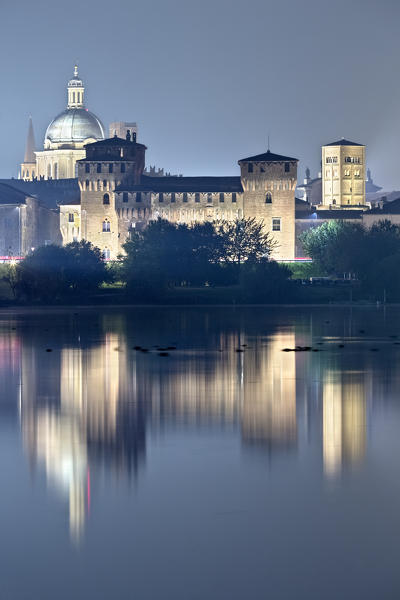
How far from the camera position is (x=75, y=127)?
539 ft

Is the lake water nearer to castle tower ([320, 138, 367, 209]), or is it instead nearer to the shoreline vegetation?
the shoreline vegetation

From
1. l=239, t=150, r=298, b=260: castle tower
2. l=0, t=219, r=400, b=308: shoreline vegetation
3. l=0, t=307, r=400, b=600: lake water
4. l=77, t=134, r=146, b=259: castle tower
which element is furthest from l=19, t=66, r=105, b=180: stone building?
l=0, t=307, r=400, b=600: lake water

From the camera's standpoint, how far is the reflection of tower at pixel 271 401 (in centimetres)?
2031

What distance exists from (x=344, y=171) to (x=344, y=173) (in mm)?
270

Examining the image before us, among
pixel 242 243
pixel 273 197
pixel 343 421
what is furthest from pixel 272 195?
pixel 343 421

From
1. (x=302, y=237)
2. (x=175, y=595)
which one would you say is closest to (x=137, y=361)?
(x=175, y=595)

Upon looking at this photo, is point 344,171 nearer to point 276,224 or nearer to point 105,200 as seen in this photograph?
point 276,224

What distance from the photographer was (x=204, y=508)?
1530cm

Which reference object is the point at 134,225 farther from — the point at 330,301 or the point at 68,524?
the point at 68,524

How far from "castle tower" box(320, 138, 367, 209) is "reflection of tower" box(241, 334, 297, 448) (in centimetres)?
11766

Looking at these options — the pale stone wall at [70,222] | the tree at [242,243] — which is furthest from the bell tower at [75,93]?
the tree at [242,243]

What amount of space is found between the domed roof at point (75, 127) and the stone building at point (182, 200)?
53.8 m

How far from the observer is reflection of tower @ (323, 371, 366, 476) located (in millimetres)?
18391

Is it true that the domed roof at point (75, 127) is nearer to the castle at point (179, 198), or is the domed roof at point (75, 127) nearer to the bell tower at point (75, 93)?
the bell tower at point (75, 93)
